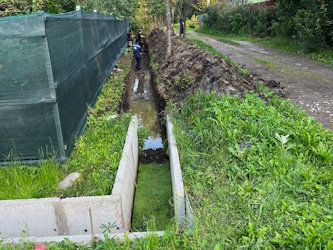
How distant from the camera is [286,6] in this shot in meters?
14.8

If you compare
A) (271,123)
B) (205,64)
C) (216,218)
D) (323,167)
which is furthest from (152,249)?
(205,64)

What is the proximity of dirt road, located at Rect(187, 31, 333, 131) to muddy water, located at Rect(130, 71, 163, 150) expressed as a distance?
3.20m

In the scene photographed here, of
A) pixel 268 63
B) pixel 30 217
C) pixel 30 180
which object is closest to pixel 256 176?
pixel 30 217

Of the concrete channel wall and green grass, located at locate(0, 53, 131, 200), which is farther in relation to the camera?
green grass, located at locate(0, 53, 131, 200)

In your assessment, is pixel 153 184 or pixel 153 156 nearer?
pixel 153 184

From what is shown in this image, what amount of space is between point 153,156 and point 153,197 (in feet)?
4.51

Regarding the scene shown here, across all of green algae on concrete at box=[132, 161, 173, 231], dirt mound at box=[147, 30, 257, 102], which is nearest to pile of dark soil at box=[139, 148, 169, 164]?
green algae on concrete at box=[132, 161, 173, 231]

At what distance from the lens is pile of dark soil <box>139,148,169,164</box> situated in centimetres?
601

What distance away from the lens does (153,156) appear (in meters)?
6.16

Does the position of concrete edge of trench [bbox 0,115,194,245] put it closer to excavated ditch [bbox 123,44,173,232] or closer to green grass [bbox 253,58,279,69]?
excavated ditch [bbox 123,44,173,232]

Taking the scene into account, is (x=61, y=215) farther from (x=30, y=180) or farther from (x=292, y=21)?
(x=292, y=21)

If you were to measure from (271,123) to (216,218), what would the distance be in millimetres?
2025

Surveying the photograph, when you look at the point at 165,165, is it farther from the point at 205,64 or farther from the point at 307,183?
the point at 205,64

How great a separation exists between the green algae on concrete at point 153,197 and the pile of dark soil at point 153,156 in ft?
0.42
